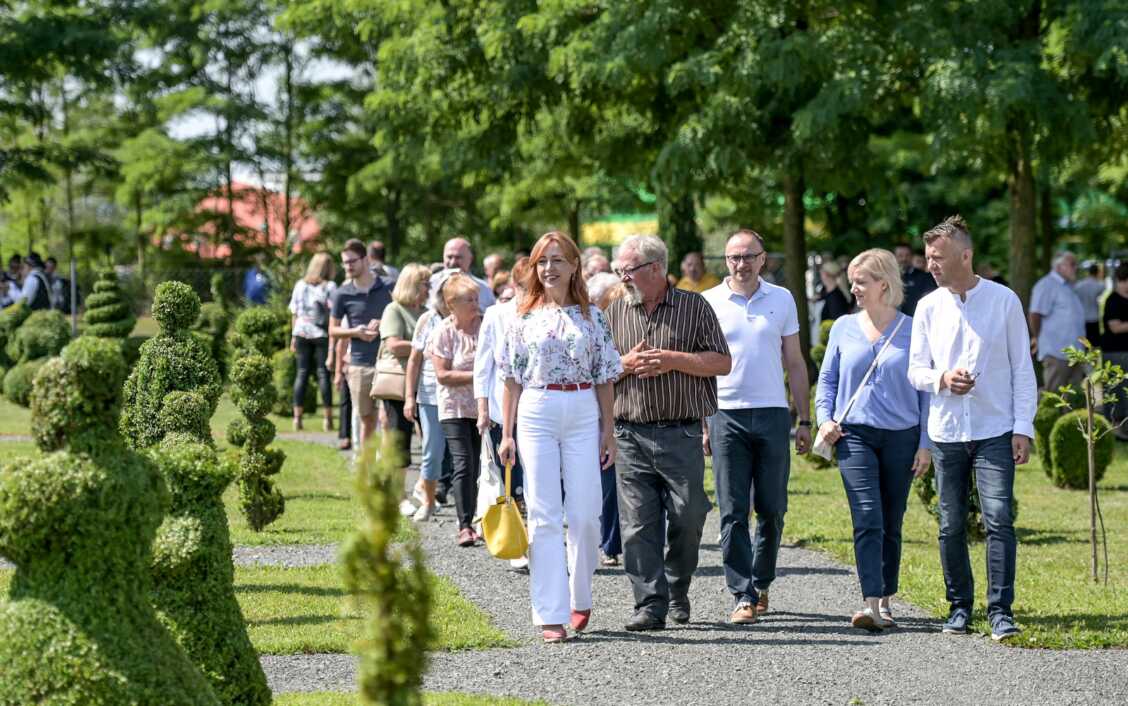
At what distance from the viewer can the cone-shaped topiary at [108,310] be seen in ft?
72.7

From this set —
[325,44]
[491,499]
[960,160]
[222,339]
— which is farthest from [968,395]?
[325,44]

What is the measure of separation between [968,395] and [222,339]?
18638 millimetres

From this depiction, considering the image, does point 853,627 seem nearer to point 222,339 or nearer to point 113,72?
point 222,339

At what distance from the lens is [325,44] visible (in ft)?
127

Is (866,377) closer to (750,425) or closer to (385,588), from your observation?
(750,425)

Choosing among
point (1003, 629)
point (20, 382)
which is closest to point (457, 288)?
point (1003, 629)

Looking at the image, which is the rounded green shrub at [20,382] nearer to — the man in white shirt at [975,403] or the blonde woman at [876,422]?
the blonde woman at [876,422]

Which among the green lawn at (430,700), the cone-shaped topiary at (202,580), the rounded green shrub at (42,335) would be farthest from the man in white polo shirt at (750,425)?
the rounded green shrub at (42,335)

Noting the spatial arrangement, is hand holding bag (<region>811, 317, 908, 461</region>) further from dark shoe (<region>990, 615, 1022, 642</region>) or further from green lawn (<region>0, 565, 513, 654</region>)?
green lawn (<region>0, 565, 513, 654</region>)

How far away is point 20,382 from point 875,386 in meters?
16.6

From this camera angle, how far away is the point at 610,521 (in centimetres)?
1016

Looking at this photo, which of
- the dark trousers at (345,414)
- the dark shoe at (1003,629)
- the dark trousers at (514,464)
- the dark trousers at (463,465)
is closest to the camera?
the dark shoe at (1003,629)

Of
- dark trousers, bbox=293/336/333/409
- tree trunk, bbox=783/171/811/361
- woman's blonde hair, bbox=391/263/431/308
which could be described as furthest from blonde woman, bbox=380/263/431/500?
tree trunk, bbox=783/171/811/361

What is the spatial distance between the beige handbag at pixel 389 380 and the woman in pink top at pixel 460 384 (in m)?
1.26
